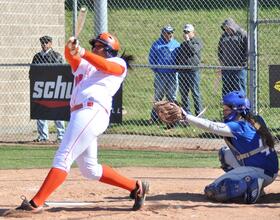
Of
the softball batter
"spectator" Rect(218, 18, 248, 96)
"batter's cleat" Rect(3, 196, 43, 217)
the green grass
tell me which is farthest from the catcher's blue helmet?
"spectator" Rect(218, 18, 248, 96)

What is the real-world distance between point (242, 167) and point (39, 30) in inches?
360

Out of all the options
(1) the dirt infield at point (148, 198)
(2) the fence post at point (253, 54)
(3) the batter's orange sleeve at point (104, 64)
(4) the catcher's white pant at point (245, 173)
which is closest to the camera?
(3) the batter's orange sleeve at point (104, 64)

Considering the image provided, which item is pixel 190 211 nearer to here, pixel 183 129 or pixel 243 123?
pixel 243 123

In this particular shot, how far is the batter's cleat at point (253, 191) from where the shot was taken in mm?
8547

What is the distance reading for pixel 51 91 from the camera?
49.3 feet

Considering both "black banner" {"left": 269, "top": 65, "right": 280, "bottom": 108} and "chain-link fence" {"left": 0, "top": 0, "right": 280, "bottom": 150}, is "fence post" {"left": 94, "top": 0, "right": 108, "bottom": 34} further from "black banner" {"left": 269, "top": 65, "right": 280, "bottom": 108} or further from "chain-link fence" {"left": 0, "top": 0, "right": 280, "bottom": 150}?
"black banner" {"left": 269, "top": 65, "right": 280, "bottom": 108}

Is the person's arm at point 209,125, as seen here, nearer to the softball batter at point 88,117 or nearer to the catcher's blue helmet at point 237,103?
the catcher's blue helmet at point 237,103

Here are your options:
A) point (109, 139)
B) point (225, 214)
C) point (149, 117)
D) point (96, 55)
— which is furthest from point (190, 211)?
point (149, 117)

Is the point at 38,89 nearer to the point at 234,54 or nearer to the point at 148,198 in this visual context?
the point at 234,54

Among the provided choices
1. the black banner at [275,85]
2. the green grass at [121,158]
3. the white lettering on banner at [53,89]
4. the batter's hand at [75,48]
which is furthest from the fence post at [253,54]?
the batter's hand at [75,48]

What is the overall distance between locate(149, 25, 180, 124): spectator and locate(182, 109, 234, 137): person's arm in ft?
22.7

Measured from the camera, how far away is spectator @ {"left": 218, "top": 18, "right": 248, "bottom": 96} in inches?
559

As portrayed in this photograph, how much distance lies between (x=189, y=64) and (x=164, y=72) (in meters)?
0.60

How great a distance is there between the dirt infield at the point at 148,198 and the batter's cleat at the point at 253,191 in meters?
0.09
